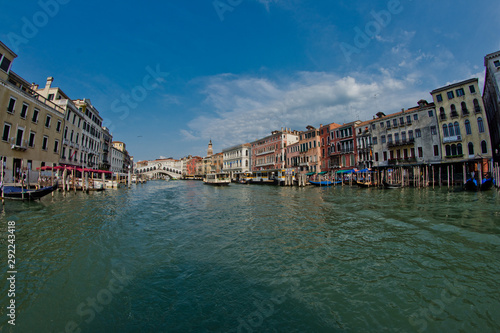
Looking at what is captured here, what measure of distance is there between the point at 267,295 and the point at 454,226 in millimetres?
7914

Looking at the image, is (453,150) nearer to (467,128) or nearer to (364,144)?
(467,128)

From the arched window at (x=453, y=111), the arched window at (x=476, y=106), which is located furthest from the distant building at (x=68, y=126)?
the arched window at (x=476, y=106)

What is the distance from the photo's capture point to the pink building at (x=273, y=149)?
174 feet

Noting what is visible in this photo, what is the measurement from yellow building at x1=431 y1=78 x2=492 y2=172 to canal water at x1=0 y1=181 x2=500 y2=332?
26.1m

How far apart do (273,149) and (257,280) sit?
171ft

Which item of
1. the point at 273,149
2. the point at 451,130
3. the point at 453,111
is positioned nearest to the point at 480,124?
the point at 451,130

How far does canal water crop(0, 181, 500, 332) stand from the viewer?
2873 mm

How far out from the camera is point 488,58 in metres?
22.5

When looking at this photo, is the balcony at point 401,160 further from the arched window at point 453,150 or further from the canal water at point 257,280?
the canal water at point 257,280

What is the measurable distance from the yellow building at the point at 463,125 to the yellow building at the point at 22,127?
149ft

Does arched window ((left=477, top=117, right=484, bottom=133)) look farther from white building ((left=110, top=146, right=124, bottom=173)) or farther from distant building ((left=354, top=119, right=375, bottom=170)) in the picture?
white building ((left=110, top=146, right=124, bottom=173))

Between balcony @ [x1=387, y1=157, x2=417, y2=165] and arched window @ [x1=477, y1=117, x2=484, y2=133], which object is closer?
arched window @ [x1=477, y1=117, x2=484, y2=133]

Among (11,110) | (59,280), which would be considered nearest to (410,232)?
(59,280)

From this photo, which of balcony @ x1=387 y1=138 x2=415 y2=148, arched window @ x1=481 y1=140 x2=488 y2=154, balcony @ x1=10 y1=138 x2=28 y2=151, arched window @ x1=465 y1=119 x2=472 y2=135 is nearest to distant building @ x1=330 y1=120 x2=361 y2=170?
balcony @ x1=387 y1=138 x2=415 y2=148
